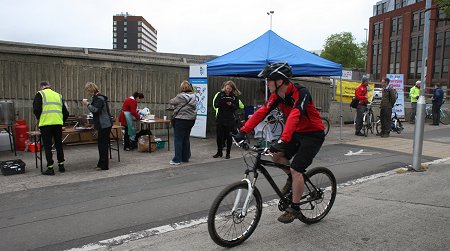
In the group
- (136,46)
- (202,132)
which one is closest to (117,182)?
(202,132)

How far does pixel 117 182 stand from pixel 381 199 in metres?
4.40

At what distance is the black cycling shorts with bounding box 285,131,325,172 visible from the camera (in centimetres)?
446

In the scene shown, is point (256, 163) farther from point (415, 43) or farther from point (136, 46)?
point (136, 46)

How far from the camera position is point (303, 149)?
451cm

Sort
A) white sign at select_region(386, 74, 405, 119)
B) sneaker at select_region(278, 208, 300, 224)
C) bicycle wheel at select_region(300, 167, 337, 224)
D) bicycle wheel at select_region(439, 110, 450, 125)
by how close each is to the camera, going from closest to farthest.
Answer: sneaker at select_region(278, 208, 300, 224), bicycle wheel at select_region(300, 167, 337, 224), white sign at select_region(386, 74, 405, 119), bicycle wheel at select_region(439, 110, 450, 125)

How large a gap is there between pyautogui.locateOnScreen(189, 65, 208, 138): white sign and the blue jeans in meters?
3.29

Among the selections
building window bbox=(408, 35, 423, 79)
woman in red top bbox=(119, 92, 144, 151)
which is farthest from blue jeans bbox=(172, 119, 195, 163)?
building window bbox=(408, 35, 423, 79)

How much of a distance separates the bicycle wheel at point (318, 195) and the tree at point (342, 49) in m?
69.6

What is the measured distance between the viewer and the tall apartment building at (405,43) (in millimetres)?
57366

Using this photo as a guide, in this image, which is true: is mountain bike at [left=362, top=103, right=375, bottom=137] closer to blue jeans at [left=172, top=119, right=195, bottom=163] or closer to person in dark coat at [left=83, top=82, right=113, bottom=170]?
blue jeans at [left=172, top=119, right=195, bottom=163]

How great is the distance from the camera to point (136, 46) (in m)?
160

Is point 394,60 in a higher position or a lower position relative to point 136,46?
lower

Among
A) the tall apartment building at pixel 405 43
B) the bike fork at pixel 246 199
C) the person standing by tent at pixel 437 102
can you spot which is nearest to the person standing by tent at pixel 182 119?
the bike fork at pixel 246 199

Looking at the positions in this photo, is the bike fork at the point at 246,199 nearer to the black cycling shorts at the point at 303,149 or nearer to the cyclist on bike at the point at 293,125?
the cyclist on bike at the point at 293,125
